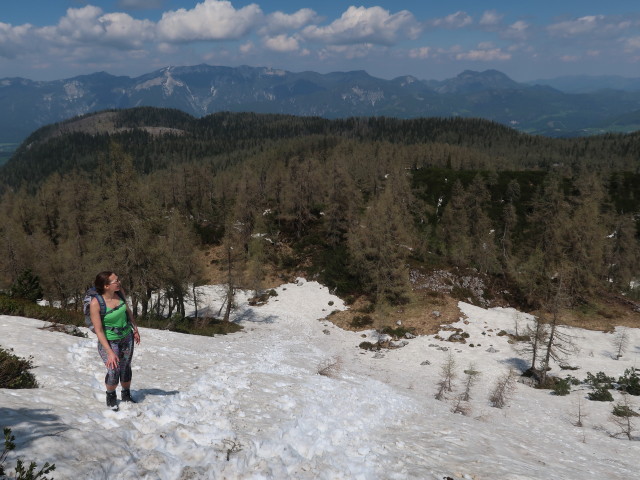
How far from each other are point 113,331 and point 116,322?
0.19 m

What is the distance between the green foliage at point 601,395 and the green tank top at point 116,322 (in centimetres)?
2801

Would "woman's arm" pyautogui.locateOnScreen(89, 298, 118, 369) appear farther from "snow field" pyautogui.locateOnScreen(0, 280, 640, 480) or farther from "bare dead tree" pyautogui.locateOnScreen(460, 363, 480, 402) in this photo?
"bare dead tree" pyautogui.locateOnScreen(460, 363, 480, 402)

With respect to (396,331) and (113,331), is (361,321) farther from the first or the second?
(113,331)

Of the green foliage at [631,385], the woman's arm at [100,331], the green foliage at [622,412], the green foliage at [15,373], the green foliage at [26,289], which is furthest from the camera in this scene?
the green foliage at [26,289]

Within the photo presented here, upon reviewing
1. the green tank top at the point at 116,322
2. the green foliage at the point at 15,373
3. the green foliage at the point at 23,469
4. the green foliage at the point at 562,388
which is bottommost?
the green foliage at the point at 562,388

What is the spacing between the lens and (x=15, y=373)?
8023 mm

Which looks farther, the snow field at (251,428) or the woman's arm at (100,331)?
the woman's arm at (100,331)

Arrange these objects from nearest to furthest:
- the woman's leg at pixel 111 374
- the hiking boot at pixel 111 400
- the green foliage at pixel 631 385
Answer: the woman's leg at pixel 111 374
the hiking boot at pixel 111 400
the green foliage at pixel 631 385

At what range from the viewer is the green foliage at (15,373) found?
752 centimetres

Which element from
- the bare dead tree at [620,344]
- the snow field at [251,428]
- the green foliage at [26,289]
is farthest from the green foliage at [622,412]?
the green foliage at [26,289]

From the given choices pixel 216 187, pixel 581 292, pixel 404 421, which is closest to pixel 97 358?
pixel 404 421

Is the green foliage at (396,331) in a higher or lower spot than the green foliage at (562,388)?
lower

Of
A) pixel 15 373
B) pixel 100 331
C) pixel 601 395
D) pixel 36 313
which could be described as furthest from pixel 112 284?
pixel 601 395

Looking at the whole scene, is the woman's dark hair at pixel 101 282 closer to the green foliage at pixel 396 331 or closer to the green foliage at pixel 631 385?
the green foliage at pixel 631 385
